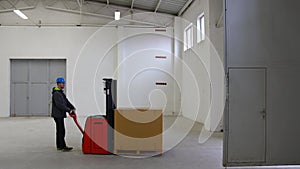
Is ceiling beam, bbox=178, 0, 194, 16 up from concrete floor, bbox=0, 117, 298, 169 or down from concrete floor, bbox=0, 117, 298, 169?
up

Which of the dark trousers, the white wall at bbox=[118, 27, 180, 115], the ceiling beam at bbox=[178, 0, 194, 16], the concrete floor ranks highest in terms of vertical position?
the ceiling beam at bbox=[178, 0, 194, 16]

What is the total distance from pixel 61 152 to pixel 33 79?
33.4 ft

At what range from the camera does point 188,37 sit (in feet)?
49.4

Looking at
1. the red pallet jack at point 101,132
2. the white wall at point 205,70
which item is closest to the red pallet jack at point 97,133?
the red pallet jack at point 101,132

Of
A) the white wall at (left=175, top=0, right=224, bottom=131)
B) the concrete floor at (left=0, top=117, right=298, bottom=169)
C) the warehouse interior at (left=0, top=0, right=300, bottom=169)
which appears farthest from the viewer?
Result: the white wall at (left=175, top=0, right=224, bottom=131)

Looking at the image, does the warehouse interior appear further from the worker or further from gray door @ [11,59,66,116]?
the worker

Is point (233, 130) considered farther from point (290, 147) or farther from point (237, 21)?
point (237, 21)

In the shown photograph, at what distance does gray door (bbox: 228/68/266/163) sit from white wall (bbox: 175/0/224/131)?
476cm

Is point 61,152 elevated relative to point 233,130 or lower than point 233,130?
lower

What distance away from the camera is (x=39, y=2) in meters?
16.1

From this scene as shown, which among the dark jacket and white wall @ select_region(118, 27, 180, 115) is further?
white wall @ select_region(118, 27, 180, 115)

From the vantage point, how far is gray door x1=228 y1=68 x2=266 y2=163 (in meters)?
5.40

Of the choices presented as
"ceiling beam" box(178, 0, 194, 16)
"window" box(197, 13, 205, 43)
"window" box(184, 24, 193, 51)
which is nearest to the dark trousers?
"window" box(197, 13, 205, 43)

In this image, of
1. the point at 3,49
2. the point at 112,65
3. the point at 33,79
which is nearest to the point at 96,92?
the point at 112,65
